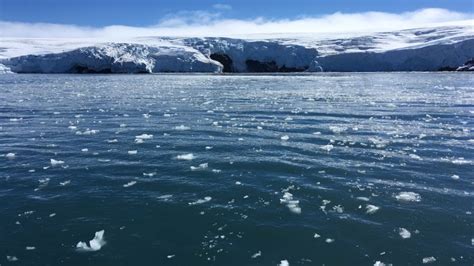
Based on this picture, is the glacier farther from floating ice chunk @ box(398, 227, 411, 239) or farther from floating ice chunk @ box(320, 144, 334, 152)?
floating ice chunk @ box(398, 227, 411, 239)

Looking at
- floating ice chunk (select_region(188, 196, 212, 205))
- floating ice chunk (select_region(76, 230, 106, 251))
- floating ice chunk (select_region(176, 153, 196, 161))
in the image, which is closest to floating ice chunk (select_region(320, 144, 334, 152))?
floating ice chunk (select_region(176, 153, 196, 161))

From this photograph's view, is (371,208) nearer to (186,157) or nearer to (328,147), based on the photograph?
(328,147)

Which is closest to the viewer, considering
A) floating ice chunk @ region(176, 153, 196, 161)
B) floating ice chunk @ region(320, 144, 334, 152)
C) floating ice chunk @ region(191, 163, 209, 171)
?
floating ice chunk @ region(191, 163, 209, 171)

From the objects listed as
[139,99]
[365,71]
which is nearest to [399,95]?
[139,99]

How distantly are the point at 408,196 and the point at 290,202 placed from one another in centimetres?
277

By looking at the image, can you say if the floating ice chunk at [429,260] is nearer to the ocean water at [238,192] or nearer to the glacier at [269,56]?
the ocean water at [238,192]

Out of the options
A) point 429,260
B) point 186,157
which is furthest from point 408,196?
point 186,157

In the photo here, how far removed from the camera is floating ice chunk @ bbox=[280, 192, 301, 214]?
975cm

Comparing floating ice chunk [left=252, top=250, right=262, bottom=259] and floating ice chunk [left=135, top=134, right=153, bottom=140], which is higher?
floating ice chunk [left=252, top=250, right=262, bottom=259]

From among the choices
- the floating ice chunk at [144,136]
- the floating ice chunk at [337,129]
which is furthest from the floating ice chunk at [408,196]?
the floating ice chunk at [144,136]

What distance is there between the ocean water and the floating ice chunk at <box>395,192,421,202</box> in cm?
3

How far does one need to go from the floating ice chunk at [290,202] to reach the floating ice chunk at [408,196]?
7.75 ft

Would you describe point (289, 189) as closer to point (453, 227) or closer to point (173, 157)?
point (453, 227)

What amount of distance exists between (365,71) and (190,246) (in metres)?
75.8
